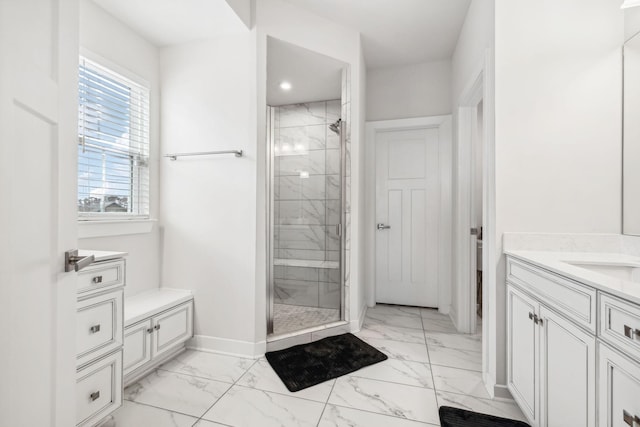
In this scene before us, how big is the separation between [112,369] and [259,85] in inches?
76.5

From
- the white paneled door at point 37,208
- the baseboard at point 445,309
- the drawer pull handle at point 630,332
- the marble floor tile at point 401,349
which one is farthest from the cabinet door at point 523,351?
the white paneled door at point 37,208

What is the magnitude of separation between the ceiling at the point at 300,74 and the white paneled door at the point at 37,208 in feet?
5.65

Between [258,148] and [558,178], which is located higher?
[258,148]

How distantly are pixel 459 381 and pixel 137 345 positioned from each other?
6.67 feet

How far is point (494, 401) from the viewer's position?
68.0 inches

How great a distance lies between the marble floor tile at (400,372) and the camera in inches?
76.0

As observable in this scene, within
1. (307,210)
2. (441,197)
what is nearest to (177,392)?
(307,210)

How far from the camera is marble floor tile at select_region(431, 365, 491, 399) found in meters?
1.83

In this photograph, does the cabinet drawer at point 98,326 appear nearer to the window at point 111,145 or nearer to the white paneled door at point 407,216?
the window at point 111,145

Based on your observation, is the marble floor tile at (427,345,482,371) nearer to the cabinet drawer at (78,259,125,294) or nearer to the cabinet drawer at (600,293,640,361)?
the cabinet drawer at (600,293,640,361)

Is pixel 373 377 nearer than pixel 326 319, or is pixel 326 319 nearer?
pixel 373 377

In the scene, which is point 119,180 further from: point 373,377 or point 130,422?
point 373,377

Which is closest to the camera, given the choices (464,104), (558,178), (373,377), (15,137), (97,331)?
(15,137)

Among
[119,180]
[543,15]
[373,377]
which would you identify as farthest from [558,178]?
[119,180]
